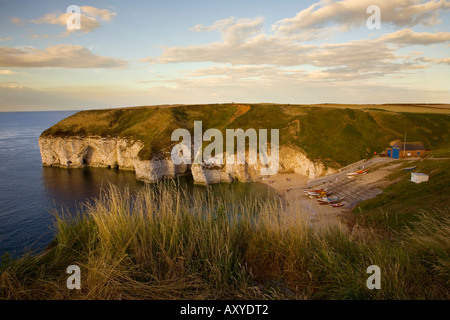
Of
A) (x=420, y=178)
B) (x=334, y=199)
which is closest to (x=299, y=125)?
(x=334, y=199)

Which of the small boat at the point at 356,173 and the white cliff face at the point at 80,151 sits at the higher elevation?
the white cliff face at the point at 80,151

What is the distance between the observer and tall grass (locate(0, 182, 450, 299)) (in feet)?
15.7

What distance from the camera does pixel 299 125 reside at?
66.5 m

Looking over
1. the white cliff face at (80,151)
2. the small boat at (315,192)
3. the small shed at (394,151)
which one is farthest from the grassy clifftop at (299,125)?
the small boat at (315,192)

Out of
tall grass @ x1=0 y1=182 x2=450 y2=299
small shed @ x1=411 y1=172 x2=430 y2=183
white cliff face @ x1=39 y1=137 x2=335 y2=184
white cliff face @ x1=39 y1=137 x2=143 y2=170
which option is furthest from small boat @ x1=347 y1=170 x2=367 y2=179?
white cliff face @ x1=39 y1=137 x2=143 y2=170

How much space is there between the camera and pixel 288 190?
47.2 m

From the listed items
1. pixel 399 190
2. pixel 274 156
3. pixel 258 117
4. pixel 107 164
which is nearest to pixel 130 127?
pixel 107 164

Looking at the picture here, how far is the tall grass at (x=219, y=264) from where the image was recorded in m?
4.78
